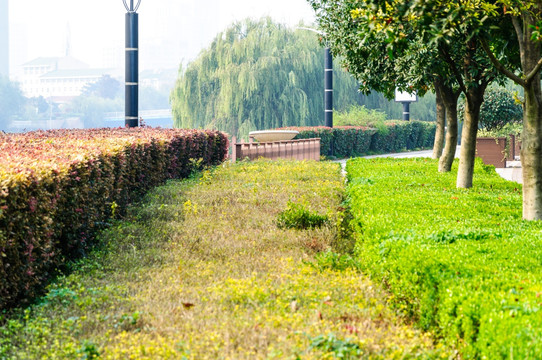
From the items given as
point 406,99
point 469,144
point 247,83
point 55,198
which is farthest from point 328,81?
point 55,198

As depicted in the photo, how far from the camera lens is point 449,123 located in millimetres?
14898

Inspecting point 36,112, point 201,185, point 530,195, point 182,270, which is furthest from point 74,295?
point 36,112

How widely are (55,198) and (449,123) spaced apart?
9.79 meters

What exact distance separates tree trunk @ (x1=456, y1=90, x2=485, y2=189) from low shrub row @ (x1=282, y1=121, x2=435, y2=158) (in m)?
20.7

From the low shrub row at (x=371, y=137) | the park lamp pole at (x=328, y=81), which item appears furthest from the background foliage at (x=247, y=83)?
the park lamp pole at (x=328, y=81)

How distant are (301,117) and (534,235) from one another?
3371 cm

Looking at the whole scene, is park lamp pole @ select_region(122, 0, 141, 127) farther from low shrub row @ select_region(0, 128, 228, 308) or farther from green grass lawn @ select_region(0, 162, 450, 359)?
green grass lawn @ select_region(0, 162, 450, 359)

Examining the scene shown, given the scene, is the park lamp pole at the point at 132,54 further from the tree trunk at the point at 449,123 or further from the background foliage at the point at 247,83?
the background foliage at the point at 247,83

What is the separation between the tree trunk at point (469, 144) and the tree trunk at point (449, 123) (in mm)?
2392

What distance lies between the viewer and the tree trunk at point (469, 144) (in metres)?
12.0

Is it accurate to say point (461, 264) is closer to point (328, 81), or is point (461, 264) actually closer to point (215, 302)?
point (215, 302)

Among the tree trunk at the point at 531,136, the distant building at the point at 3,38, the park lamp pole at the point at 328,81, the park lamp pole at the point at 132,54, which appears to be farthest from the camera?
the distant building at the point at 3,38

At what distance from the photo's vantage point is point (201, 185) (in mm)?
13969

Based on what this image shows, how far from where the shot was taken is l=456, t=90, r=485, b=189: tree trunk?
12.0m
